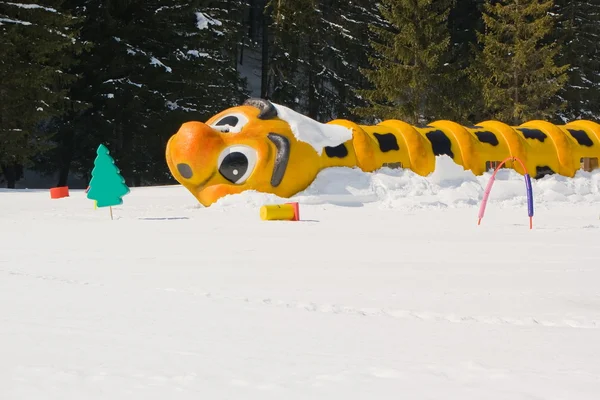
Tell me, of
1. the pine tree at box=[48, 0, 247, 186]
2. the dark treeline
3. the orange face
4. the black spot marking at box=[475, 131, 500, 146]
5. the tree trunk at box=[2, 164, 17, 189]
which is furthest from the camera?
the pine tree at box=[48, 0, 247, 186]

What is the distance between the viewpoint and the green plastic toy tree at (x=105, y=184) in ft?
44.9

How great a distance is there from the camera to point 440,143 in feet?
57.6

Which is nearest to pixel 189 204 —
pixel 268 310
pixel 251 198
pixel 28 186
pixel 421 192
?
pixel 251 198

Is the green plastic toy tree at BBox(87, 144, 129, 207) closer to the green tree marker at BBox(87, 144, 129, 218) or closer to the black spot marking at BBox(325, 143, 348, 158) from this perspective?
the green tree marker at BBox(87, 144, 129, 218)

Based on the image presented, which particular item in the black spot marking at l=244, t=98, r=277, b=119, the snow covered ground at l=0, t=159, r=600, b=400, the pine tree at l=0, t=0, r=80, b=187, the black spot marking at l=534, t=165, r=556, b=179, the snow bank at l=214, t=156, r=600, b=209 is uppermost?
the pine tree at l=0, t=0, r=80, b=187

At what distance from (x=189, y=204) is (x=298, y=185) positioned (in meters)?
2.62

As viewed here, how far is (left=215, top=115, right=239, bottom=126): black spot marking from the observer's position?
15.9m

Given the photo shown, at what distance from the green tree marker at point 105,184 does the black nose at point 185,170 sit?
175 centimetres

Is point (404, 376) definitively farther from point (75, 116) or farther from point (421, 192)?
point (75, 116)

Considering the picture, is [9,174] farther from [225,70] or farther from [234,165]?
[234,165]

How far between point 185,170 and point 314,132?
3065mm

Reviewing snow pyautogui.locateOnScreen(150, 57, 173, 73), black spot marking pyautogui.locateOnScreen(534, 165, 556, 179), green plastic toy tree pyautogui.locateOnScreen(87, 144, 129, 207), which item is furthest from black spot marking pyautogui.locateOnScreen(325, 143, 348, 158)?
snow pyautogui.locateOnScreen(150, 57, 173, 73)

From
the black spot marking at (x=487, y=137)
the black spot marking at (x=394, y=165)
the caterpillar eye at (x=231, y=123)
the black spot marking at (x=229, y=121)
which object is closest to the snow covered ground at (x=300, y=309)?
the caterpillar eye at (x=231, y=123)

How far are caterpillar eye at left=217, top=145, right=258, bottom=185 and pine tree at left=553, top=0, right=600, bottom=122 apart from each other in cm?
2409
